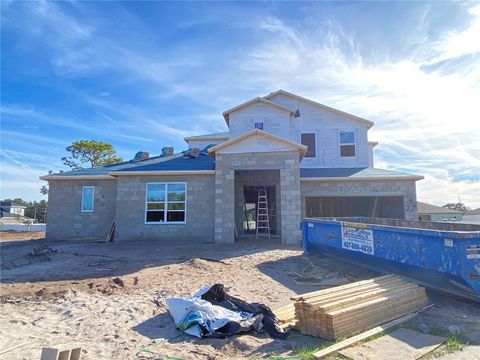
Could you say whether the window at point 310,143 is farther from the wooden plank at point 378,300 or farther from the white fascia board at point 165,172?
the wooden plank at point 378,300

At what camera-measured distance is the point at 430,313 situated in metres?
5.68

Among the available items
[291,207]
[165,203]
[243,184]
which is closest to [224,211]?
A: [291,207]

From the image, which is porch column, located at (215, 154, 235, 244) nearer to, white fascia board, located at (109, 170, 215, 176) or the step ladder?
white fascia board, located at (109, 170, 215, 176)

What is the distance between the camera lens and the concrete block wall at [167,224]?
49.4ft

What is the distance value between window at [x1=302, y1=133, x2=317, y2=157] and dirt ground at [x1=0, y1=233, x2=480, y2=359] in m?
7.82

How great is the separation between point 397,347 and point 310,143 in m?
15.5

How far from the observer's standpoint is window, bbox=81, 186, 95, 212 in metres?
17.2

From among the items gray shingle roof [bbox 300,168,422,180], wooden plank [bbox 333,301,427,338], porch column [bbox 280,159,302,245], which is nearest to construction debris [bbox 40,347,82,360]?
wooden plank [bbox 333,301,427,338]

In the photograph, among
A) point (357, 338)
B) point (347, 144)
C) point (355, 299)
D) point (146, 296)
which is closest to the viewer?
point (357, 338)

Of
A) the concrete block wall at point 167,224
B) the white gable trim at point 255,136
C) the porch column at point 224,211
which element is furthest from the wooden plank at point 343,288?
the concrete block wall at point 167,224

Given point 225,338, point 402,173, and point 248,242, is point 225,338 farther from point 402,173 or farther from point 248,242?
point 402,173

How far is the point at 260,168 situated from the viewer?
1455 centimetres

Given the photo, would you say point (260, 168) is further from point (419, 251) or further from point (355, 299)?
point (355, 299)

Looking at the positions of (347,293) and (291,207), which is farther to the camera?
(291,207)
